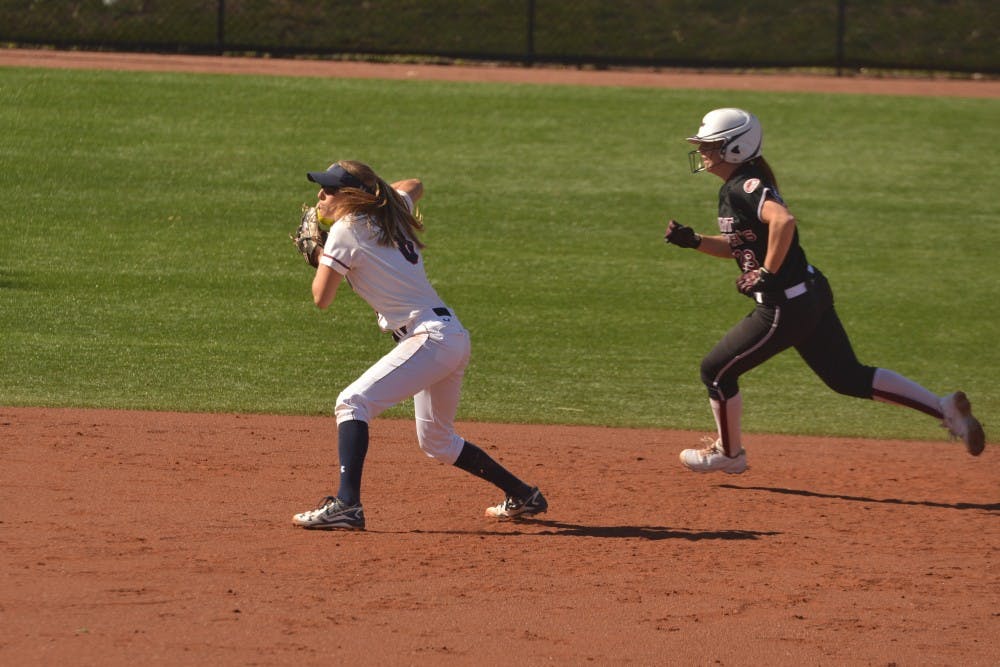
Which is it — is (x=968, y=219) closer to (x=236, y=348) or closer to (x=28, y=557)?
(x=236, y=348)

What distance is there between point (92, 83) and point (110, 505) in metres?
12.0

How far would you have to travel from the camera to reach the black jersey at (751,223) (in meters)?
7.05

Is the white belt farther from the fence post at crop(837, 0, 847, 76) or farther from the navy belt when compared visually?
the fence post at crop(837, 0, 847, 76)

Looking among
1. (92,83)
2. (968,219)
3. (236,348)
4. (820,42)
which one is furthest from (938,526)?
(820,42)

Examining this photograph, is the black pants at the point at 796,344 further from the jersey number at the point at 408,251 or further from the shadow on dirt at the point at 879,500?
the jersey number at the point at 408,251

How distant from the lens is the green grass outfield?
995 cm

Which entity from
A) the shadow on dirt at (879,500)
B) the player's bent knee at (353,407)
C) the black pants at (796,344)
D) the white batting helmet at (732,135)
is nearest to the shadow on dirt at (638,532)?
the player's bent knee at (353,407)

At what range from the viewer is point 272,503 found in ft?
22.8

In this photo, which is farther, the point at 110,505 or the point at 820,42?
the point at 820,42

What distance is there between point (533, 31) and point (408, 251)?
14707 mm

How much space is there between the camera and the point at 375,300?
20.8 feet

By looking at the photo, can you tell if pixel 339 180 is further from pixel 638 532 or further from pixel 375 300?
pixel 638 532

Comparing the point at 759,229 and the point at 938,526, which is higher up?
the point at 759,229

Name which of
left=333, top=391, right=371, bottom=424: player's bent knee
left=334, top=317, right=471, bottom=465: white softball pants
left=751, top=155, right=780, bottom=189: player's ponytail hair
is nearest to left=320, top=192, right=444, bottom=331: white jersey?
left=334, top=317, right=471, bottom=465: white softball pants
